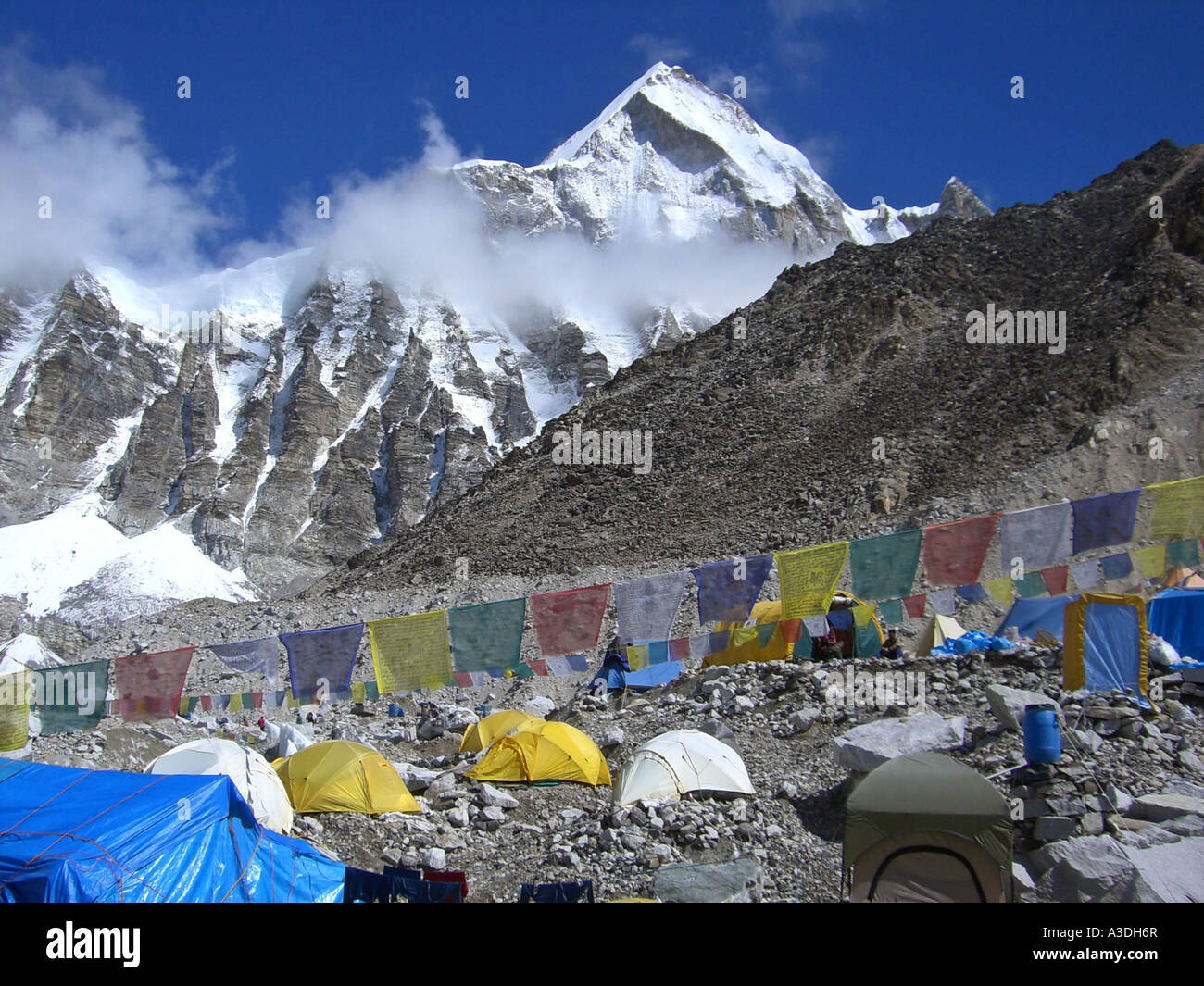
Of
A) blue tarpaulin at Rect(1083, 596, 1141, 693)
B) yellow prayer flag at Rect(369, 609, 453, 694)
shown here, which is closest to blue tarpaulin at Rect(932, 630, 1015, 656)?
blue tarpaulin at Rect(1083, 596, 1141, 693)

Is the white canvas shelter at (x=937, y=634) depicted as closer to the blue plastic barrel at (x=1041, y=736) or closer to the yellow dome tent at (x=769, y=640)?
the yellow dome tent at (x=769, y=640)

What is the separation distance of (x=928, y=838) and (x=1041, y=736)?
205 cm

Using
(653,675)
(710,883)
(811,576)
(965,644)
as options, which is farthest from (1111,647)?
(653,675)

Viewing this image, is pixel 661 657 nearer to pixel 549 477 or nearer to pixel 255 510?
pixel 549 477

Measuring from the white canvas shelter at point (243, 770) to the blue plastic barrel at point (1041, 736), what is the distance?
7.73 m

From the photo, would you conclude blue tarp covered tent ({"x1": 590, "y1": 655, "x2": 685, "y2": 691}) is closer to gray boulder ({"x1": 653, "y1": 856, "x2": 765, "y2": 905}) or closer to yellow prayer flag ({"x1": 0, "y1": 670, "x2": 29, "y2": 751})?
gray boulder ({"x1": 653, "y1": 856, "x2": 765, "y2": 905})

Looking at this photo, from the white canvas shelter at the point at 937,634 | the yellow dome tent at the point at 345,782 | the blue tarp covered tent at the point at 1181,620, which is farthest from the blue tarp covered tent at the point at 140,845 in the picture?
the blue tarp covered tent at the point at 1181,620

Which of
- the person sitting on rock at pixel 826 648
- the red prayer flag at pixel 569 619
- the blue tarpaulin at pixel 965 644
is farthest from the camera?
the red prayer flag at pixel 569 619

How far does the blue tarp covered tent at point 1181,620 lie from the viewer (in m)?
12.9

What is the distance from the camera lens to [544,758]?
12.3 meters

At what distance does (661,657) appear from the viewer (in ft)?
52.0

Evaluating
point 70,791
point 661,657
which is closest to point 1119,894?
point 70,791

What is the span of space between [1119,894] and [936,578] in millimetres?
8900

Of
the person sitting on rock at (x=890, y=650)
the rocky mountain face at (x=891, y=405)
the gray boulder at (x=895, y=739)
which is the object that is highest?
the rocky mountain face at (x=891, y=405)
